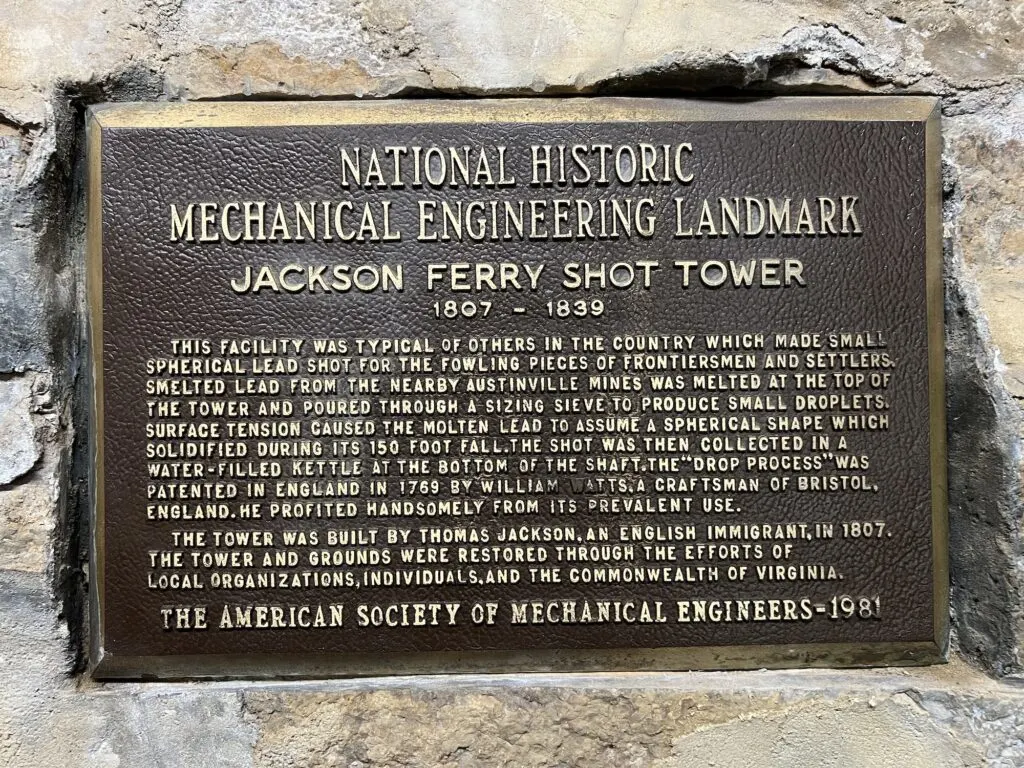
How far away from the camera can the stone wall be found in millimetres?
1957

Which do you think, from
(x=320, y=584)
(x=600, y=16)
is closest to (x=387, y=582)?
(x=320, y=584)

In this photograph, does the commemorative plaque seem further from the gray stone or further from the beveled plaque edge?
the gray stone

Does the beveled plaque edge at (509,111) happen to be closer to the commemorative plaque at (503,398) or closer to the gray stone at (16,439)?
the commemorative plaque at (503,398)

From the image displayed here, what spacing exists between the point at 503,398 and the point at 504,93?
878 millimetres

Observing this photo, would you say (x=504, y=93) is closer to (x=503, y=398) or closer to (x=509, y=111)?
(x=509, y=111)

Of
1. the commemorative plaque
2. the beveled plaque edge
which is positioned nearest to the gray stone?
the commemorative plaque

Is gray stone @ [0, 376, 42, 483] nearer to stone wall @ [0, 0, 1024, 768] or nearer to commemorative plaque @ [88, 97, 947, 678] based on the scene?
stone wall @ [0, 0, 1024, 768]

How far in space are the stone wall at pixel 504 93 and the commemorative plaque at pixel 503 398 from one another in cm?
8

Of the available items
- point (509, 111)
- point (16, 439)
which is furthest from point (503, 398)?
point (16, 439)

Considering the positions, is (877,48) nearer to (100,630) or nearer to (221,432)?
(221,432)

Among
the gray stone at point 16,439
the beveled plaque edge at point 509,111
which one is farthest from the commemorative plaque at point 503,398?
the gray stone at point 16,439

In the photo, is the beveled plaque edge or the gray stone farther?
the beveled plaque edge

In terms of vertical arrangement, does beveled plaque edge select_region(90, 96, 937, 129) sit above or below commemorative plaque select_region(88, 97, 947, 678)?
above

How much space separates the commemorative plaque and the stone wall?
0.26 feet
